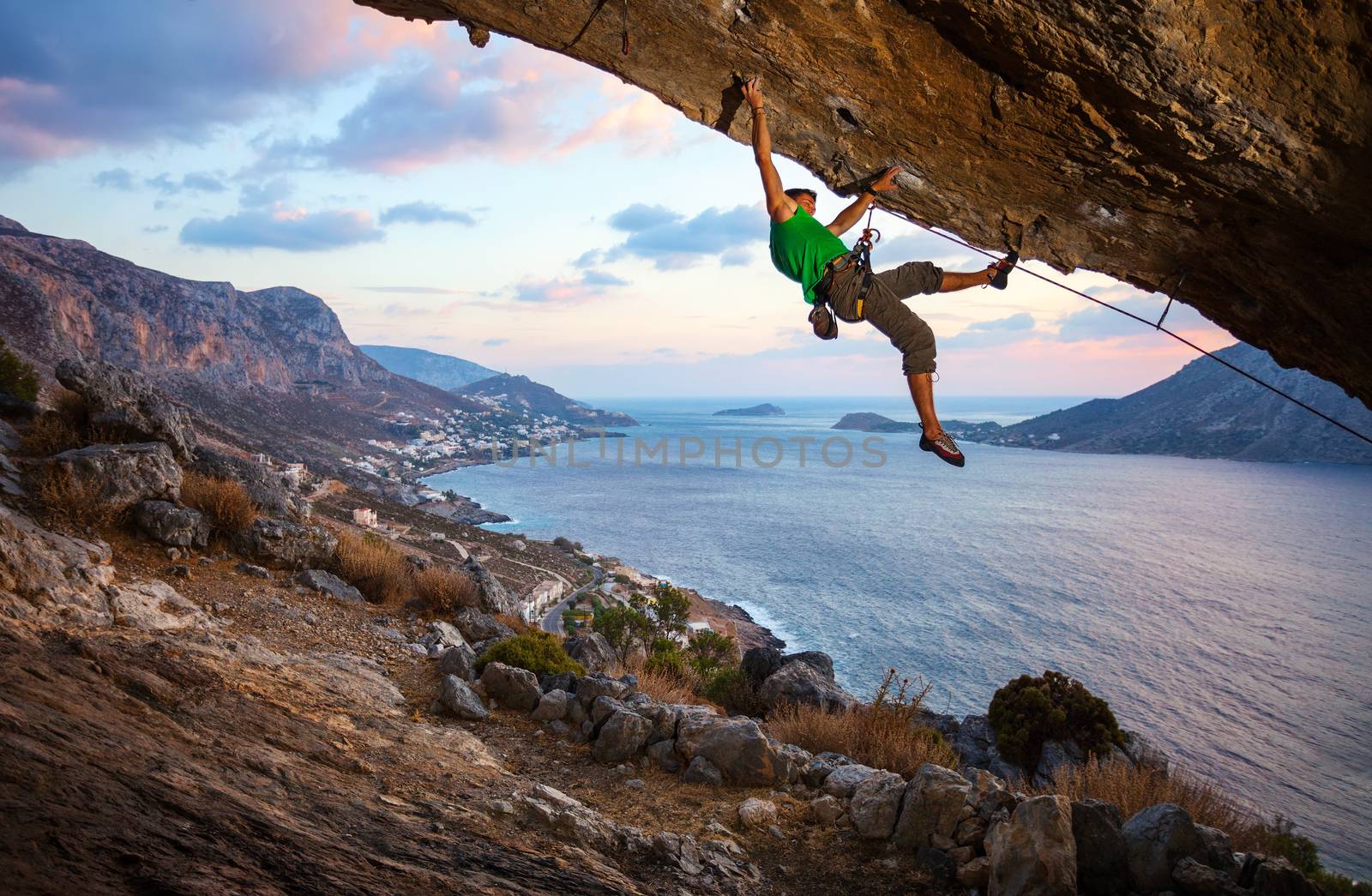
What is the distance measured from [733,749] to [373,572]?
7017 mm

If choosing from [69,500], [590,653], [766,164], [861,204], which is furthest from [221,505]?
[861,204]

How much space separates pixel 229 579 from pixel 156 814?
24.1 feet

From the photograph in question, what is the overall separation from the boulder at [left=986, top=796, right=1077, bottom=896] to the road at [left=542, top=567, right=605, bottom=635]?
2781 cm

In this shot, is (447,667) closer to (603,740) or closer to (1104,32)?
(603,740)

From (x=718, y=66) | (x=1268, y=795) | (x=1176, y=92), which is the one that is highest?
(x=718, y=66)

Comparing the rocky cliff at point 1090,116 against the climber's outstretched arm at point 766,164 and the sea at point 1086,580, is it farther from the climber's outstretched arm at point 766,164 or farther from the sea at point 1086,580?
the sea at point 1086,580

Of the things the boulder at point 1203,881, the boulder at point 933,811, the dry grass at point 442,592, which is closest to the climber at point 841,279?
the boulder at point 933,811

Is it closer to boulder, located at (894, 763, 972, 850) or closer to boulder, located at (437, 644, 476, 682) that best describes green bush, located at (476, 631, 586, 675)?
boulder, located at (437, 644, 476, 682)

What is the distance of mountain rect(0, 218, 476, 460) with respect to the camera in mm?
54931

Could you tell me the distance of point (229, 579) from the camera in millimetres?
9094

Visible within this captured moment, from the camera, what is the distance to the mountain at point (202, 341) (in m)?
54.9

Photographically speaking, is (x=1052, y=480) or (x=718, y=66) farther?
(x=1052, y=480)

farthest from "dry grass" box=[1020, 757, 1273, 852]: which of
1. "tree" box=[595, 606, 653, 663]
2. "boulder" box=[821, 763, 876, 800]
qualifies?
"tree" box=[595, 606, 653, 663]

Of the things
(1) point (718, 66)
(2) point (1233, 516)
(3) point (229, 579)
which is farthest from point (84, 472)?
(2) point (1233, 516)
